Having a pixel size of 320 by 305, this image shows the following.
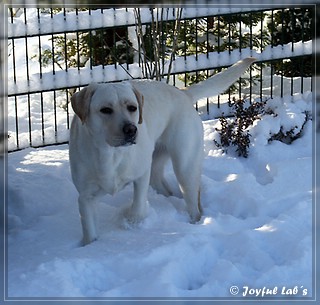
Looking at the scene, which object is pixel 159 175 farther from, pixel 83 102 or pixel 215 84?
pixel 83 102

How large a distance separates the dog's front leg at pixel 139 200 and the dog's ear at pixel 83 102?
0.63 meters

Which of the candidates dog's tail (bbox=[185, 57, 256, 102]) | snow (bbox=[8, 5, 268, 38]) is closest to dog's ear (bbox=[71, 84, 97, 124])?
dog's tail (bbox=[185, 57, 256, 102])

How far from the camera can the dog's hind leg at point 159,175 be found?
598 centimetres

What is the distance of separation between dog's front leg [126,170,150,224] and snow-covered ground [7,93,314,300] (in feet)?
0.23

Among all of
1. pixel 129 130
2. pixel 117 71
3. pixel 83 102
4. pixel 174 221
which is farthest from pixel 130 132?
pixel 117 71

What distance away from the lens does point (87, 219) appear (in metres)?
5.23

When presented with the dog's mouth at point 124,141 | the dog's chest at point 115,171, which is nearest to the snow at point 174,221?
the dog's chest at point 115,171

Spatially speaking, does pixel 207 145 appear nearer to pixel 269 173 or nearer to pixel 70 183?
pixel 269 173

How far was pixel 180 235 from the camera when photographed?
518 cm

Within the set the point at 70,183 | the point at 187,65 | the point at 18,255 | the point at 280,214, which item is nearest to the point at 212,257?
the point at 280,214

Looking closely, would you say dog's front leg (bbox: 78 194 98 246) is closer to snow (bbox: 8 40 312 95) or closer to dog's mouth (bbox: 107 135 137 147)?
dog's mouth (bbox: 107 135 137 147)

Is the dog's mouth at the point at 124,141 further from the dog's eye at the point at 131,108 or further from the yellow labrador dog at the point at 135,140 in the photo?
the dog's eye at the point at 131,108

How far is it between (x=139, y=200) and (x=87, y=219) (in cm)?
38

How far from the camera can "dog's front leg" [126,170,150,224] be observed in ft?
17.6
